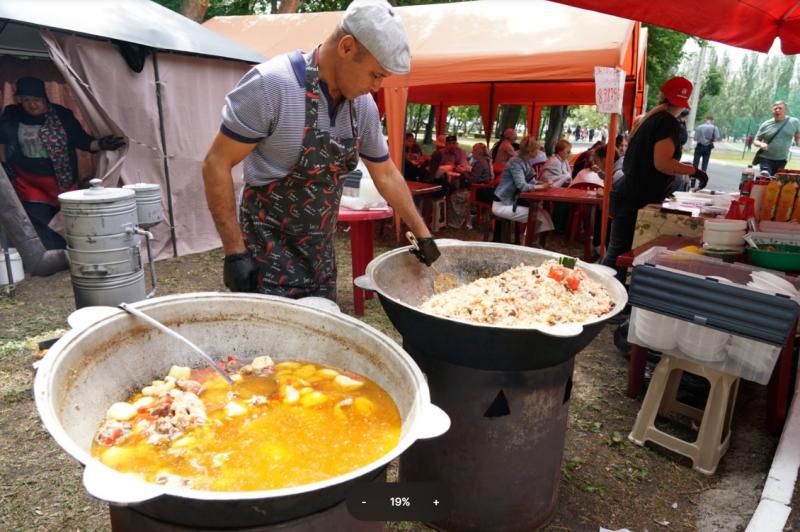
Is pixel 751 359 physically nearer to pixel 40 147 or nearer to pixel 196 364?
pixel 196 364

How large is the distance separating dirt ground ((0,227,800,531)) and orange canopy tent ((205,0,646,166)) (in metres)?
4.19

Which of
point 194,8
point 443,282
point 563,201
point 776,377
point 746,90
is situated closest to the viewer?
point 443,282

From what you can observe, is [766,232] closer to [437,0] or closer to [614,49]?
[614,49]

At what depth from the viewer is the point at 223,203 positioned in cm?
202

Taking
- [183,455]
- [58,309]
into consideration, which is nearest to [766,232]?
[183,455]

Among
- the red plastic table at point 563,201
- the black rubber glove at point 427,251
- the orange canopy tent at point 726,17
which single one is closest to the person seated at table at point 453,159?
the red plastic table at point 563,201

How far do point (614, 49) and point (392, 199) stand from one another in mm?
5118

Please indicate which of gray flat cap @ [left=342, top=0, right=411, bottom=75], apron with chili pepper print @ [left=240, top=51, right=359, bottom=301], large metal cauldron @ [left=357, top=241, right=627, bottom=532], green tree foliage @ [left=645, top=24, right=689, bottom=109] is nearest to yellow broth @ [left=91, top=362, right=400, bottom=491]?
large metal cauldron @ [left=357, top=241, right=627, bottom=532]

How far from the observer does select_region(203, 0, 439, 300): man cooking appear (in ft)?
6.36

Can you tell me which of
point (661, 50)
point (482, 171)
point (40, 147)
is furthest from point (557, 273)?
point (661, 50)

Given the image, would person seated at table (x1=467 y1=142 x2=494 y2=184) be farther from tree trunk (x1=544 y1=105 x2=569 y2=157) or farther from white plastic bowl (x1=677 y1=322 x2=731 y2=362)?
tree trunk (x1=544 y1=105 x2=569 y2=157)

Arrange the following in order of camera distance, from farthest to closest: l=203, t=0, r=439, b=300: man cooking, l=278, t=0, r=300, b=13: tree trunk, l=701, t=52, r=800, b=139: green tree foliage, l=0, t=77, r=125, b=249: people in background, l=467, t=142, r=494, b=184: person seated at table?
l=701, t=52, r=800, b=139: green tree foliage
l=278, t=0, r=300, b=13: tree trunk
l=467, t=142, r=494, b=184: person seated at table
l=0, t=77, r=125, b=249: people in background
l=203, t=0, r=439, b=300: man cooking

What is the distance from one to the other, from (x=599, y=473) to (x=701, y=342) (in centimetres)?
91

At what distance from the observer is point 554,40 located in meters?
6.80
